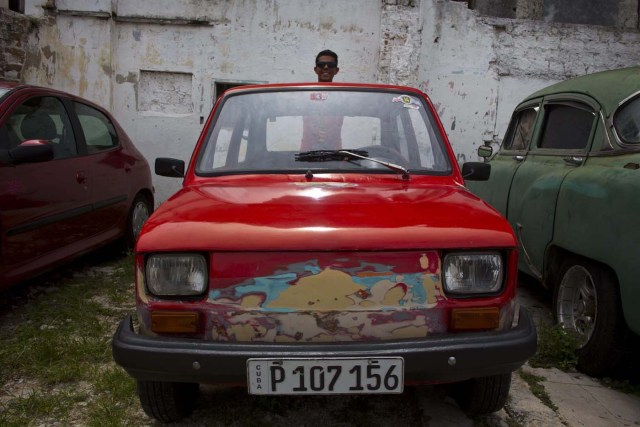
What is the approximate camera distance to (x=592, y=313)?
3064 millimetres

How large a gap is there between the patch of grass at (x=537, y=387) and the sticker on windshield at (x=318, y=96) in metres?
1.88

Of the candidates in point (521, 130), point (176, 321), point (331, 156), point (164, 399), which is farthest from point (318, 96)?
point (521, 130)

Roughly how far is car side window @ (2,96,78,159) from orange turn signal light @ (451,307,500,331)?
3.19 metres

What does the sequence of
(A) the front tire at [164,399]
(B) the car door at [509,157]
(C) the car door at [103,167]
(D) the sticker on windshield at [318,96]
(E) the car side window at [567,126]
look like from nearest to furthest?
1. (A) the front tire at [164,399]
2. (D) the sticker on windshield at [318,96]
3. (E) the car side window at [567,126]
4. (B) the car door at [509,157]
5. (C) the car door at [103,167]

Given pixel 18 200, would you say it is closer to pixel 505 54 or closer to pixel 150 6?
pixel 150 6

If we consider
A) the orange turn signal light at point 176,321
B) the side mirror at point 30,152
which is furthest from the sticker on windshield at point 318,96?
the side mirror at point 30,152

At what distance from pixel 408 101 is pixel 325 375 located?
173cm

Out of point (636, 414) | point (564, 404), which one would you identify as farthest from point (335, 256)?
point (636, 414)

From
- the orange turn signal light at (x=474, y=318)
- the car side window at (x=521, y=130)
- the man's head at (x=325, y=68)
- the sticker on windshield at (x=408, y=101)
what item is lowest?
the orange turn signal light at (x=474, y=318)

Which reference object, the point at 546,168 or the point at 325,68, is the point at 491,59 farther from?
the point at 546,168

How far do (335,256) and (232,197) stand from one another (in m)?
0.63

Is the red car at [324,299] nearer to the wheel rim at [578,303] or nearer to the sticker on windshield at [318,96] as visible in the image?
the sticker on windshield at [318,96]

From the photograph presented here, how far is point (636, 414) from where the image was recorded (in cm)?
265

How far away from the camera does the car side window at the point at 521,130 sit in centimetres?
454
